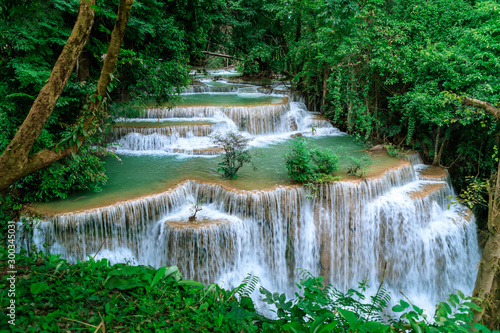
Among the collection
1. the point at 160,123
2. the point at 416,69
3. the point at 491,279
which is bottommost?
the point at 491,279

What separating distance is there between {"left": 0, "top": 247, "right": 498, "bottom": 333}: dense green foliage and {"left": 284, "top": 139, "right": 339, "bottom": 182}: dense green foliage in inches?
171

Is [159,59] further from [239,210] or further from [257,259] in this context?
[257,259]

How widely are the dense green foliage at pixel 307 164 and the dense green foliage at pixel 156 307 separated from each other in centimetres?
435

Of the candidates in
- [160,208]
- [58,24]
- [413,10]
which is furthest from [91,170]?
[413,10]

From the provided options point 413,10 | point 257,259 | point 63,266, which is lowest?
point 257,259

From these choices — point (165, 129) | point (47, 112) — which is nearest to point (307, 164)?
point (165, 129)

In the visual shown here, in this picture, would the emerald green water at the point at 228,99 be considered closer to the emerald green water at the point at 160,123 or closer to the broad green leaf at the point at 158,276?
the emerald green water at the point at 160,123

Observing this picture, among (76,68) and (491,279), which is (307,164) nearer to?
(491,279)

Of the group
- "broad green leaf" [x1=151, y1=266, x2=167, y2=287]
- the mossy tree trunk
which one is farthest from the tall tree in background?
the mossy tree trunk

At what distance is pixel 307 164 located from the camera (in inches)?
291

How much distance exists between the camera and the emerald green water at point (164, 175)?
6.80 meters

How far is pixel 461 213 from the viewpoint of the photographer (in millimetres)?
8422

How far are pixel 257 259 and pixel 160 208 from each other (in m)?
2.40

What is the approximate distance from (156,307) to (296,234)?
475cm
